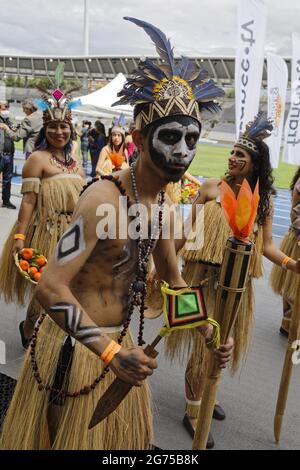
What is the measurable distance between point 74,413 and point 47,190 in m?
2.06

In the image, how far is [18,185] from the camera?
1273 centimetres

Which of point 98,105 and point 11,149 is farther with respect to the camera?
point 98,105

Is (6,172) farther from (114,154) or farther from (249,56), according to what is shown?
(249,56)

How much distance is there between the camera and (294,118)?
980 centimetres

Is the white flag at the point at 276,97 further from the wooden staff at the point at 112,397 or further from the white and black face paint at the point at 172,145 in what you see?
the wooden staff at the point at 112,397

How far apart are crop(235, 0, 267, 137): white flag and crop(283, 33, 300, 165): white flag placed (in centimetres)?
263

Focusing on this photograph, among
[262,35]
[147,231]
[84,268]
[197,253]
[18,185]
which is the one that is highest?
[262,35]

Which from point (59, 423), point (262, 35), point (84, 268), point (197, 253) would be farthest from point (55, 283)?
point (262, 35)

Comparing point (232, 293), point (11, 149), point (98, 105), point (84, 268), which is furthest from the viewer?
point (98, 105)

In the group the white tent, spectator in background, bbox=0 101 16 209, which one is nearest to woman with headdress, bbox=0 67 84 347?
spectator in background, bbox=0 101 16 209

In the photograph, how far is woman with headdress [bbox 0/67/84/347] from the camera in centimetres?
363

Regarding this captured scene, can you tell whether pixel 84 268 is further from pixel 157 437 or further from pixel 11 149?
pixel 11 149
